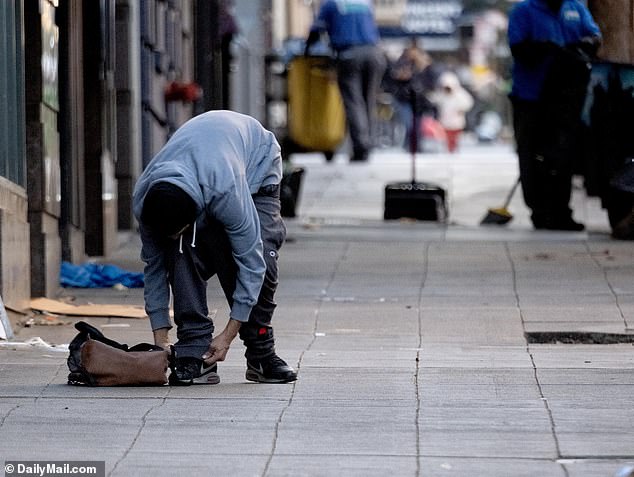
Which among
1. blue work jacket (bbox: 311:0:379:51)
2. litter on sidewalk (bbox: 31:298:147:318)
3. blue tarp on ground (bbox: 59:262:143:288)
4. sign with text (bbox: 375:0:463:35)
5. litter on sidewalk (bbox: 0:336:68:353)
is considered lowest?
sign with text (bbox: 375:0:463:35)

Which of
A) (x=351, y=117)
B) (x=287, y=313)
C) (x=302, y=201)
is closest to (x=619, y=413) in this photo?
(x=287, y=313)

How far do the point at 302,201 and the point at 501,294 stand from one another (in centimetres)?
691

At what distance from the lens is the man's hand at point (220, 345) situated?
7520 mm

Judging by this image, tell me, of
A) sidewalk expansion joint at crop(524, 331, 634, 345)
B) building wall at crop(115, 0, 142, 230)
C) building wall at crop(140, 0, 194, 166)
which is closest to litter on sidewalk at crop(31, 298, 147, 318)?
sidewalk expansion joint at crop(524, 331, 634, 345)

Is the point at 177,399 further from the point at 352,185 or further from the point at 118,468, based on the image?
the point at 352,185

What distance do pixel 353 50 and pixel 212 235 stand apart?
13227 millimetres

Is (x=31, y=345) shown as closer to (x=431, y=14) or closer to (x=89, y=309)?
(x=89, y=309)

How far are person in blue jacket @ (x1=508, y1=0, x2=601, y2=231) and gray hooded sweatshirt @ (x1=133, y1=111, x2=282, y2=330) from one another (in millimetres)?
6907

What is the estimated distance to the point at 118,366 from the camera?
7.54 m

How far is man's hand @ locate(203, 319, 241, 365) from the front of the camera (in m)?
7.52

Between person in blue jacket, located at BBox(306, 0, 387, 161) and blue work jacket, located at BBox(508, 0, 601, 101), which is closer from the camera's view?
blue work jacket, located at BBox(508, 0, 601, 101)

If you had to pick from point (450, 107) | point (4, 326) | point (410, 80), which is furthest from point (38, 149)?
point (450, 107)

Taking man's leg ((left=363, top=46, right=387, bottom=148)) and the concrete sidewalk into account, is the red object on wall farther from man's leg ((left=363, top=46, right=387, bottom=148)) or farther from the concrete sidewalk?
man's leg ((left=363, top=46, right=387, bottom=148))

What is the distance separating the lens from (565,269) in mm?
12102
